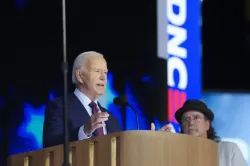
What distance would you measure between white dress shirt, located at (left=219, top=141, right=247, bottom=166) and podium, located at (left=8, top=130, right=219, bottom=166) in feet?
4.29

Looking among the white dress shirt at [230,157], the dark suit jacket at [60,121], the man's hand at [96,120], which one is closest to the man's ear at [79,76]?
the dark suit jacket at [60,121]

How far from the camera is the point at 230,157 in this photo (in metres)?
6.18

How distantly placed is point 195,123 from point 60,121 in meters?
1.14

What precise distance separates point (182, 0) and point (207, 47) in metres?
0.62

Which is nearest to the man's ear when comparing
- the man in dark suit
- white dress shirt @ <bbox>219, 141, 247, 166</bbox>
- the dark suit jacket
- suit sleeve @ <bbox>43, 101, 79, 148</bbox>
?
the man in dark suit

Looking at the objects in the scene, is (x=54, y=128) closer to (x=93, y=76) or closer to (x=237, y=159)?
(x=93, y=76)

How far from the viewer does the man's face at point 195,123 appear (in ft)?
20.4

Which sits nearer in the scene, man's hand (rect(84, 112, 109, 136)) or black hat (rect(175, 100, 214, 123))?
man's hand (rect(84, 112, 109, 136))

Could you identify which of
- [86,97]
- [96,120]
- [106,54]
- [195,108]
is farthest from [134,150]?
[106,54]

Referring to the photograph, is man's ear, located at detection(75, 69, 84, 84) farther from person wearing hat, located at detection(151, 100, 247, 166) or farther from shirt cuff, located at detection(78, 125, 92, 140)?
person wearing hat, located at detection(151, 100, 247, 166)

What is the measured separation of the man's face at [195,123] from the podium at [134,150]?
4.34 ft

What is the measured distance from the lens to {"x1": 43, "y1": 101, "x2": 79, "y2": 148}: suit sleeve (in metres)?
5.36

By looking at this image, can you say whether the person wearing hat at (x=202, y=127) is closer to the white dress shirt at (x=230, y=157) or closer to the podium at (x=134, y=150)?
the white dress shirt at (x=230, y=157)

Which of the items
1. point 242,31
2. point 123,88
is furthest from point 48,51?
point 242,31
